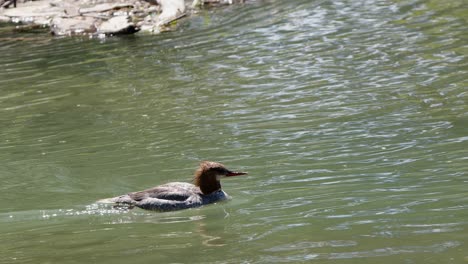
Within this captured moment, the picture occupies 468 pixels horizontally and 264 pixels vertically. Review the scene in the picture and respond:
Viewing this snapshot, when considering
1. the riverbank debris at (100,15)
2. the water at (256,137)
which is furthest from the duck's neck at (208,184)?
the riverbank debris at (100,15)

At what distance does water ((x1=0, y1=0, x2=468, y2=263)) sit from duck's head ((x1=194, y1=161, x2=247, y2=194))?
29 centimetres

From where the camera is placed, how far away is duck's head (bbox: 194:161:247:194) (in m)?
10.5

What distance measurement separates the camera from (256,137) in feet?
41.7

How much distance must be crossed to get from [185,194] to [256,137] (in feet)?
8.45

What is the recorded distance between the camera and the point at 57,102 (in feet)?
55.1

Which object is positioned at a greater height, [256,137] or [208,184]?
[208,184]

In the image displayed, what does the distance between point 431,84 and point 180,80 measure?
15.3 ft

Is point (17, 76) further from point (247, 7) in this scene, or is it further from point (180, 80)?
point (247, 7)

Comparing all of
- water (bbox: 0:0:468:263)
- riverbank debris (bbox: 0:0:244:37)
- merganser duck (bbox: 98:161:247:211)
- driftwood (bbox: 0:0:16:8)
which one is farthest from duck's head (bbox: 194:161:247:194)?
driftwood (bbox: 0:0:16:8)

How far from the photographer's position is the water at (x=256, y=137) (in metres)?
8.60

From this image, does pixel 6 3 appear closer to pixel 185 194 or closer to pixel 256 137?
pixel 256 137

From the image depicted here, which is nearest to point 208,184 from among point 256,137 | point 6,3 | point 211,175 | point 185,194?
point 211,175

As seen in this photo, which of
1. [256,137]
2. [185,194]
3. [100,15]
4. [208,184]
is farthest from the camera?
[100,15]

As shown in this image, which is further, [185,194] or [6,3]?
[6,3]
